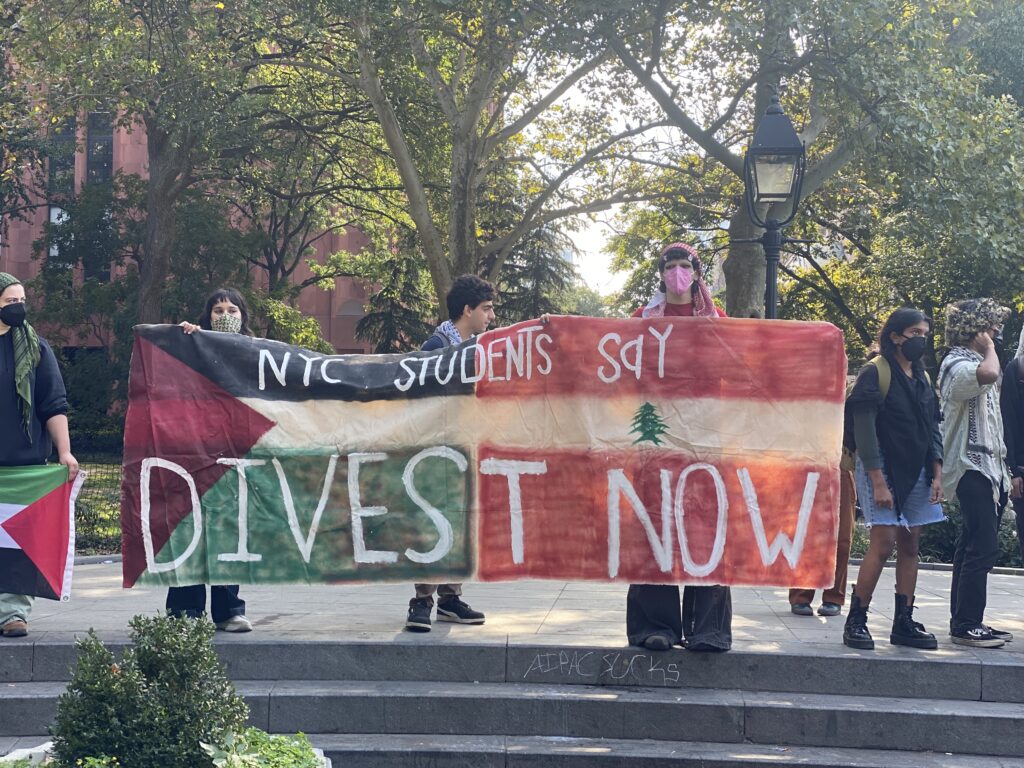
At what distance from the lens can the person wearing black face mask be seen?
20.6 ft

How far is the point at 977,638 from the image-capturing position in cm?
632

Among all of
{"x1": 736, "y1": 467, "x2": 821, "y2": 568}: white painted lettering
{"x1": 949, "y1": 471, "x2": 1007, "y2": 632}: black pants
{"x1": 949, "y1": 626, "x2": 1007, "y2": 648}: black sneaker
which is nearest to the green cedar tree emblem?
{"x1": 736, "y1": 467, "x2": 821, "y2": 568}: white painted lettering

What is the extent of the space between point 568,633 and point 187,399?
7.97 ft

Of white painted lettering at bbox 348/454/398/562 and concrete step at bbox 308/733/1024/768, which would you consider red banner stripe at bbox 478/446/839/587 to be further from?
concrete step at bbox 308/733/1024/768

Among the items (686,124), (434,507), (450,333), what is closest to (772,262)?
(450,333)

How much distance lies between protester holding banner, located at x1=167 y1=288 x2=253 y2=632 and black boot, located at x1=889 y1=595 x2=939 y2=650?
11.6 feet

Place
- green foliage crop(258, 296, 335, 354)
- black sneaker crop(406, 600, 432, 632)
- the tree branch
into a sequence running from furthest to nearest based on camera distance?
green foliage crop(258, 296, 335, 354), the tree branch, black sneaker crop(406, 600, 432, 632)

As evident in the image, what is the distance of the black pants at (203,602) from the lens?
6.33 metres

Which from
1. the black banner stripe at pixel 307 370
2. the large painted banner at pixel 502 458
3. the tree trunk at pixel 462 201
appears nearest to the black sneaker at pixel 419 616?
the large painted banner at pixel 502 458

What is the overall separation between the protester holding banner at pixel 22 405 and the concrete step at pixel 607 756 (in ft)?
6.51

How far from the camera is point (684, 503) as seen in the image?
5.99 metres

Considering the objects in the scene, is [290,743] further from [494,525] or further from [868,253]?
[868,253]

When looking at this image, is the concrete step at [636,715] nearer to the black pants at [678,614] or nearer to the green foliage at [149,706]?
the black pants at [678,614]

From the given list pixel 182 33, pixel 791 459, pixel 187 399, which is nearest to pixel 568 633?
pixel 791 459
